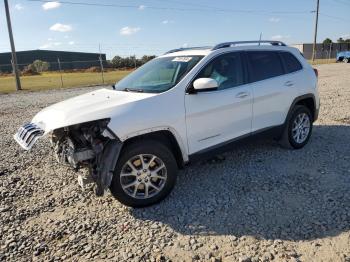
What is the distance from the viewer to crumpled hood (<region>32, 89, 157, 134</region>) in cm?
381

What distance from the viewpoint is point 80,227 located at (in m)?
3.90

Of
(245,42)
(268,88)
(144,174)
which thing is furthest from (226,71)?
(144,174)

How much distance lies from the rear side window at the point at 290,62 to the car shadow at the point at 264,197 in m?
1.46

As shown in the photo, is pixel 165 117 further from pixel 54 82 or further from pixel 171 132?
pixel 54 82

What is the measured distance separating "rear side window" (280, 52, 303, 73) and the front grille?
4159mm

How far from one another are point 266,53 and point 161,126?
2.57 m

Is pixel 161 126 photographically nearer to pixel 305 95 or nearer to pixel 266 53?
pixel 266 53

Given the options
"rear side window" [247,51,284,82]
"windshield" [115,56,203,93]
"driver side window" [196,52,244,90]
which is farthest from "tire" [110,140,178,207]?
"rear side window" [247,51,284,82]

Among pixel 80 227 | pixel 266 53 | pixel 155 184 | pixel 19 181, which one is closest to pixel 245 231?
pixel 155 184

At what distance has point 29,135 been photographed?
402cm

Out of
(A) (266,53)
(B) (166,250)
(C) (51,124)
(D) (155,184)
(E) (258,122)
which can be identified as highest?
(A) (266,53)

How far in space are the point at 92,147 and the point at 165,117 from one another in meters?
0.93

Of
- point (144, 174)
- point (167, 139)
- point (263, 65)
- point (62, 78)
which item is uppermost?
point (263, 65)

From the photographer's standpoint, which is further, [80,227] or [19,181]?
[19,181]
